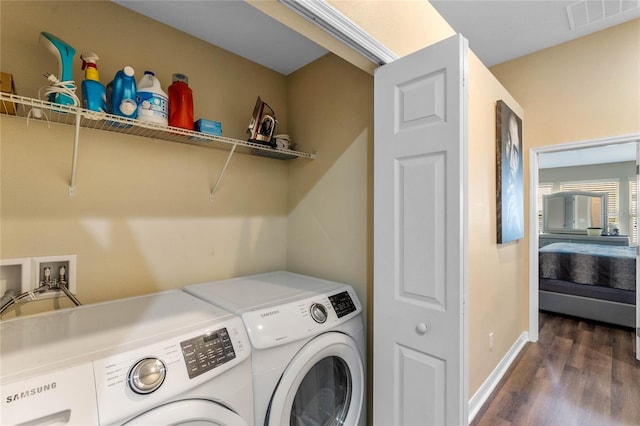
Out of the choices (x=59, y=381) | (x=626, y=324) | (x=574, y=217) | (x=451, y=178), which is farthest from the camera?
(x=574, y=217)

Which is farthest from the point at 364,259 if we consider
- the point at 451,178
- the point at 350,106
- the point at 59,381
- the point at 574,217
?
the point at 574,217

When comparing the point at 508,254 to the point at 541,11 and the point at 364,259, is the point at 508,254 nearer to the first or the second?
the point at 364,259

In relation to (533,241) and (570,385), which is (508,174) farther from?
(570,385)

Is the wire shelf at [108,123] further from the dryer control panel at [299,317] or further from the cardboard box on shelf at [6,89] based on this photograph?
the dryer control panel at [299,317]

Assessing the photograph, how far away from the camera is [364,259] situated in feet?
5.57

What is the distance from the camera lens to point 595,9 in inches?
80.9

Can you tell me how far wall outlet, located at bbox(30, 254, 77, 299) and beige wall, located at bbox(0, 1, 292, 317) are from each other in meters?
0.03

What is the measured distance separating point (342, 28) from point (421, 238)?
0.87 meters

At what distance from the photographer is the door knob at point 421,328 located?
4.11 feet

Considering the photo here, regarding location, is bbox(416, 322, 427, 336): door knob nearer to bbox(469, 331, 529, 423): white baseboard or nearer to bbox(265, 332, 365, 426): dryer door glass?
bbox(265, 332, 365, 426): dryer door glass

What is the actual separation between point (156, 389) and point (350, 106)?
160cm

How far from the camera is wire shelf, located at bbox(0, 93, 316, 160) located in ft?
3.51

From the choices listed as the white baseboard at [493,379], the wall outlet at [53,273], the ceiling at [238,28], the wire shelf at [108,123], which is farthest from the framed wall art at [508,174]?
the wall outlet at [53,273]

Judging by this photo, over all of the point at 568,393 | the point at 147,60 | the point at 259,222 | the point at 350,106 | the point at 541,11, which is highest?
the point at 541,11
